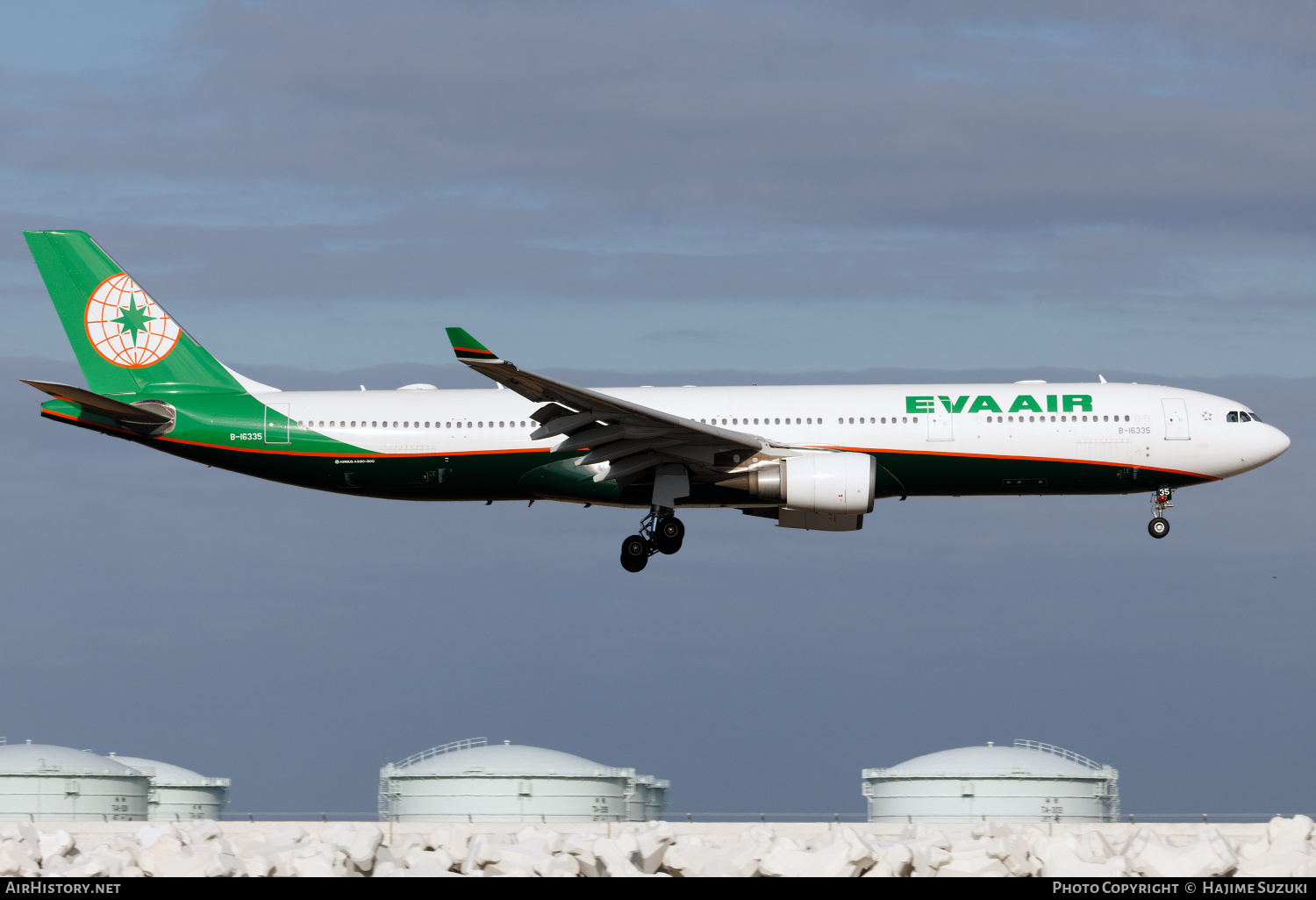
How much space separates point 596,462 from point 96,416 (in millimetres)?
12847

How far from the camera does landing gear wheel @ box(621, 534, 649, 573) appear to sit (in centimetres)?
4362

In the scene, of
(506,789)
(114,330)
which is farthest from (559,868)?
(114,330)

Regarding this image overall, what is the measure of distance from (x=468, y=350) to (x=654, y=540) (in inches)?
342

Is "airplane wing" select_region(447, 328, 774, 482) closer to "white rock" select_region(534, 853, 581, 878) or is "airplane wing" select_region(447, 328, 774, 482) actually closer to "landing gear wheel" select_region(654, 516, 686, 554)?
"landing gear wheel" select_region(654, 516, 686, 554)

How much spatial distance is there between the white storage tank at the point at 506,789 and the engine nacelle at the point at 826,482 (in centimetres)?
897

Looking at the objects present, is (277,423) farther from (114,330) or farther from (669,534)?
(669,534)

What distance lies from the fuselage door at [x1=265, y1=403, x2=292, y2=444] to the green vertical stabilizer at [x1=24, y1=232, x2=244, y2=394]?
1.70 m

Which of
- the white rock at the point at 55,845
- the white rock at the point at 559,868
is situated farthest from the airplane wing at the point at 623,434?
the white rock at the point at 55,845

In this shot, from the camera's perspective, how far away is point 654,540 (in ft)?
143

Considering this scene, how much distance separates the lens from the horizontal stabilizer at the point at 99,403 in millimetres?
42000

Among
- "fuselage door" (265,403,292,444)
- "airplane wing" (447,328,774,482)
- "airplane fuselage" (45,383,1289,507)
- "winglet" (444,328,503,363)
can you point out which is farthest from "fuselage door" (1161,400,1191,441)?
"fuselage door" (265,403,292,444)

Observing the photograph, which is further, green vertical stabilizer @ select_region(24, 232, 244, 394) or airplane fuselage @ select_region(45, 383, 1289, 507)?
green vertical stabilizer @ select_region(24, 232, 244, 394)

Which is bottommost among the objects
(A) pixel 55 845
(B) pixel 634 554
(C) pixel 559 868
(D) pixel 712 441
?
(A) pixel 55 845

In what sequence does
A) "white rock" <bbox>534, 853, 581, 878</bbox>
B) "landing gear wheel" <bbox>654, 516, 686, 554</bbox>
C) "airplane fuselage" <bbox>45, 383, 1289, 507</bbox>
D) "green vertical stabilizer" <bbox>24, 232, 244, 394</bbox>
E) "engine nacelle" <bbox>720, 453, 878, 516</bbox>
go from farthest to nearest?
"green vertical stabilizer" <bbox>24, 232, 244, 394</bbox>, "landing gear wheel" <bbox>654, 516, 686, 554</bbox>, "airplane fuselage" <bbox>45, 383, 1289, 507</bbox>, "engine nacelle" <bbox>720, 453, 878, 516</bbox>, "white rock" <bbox>534, 853, 581, 878</bbox>
